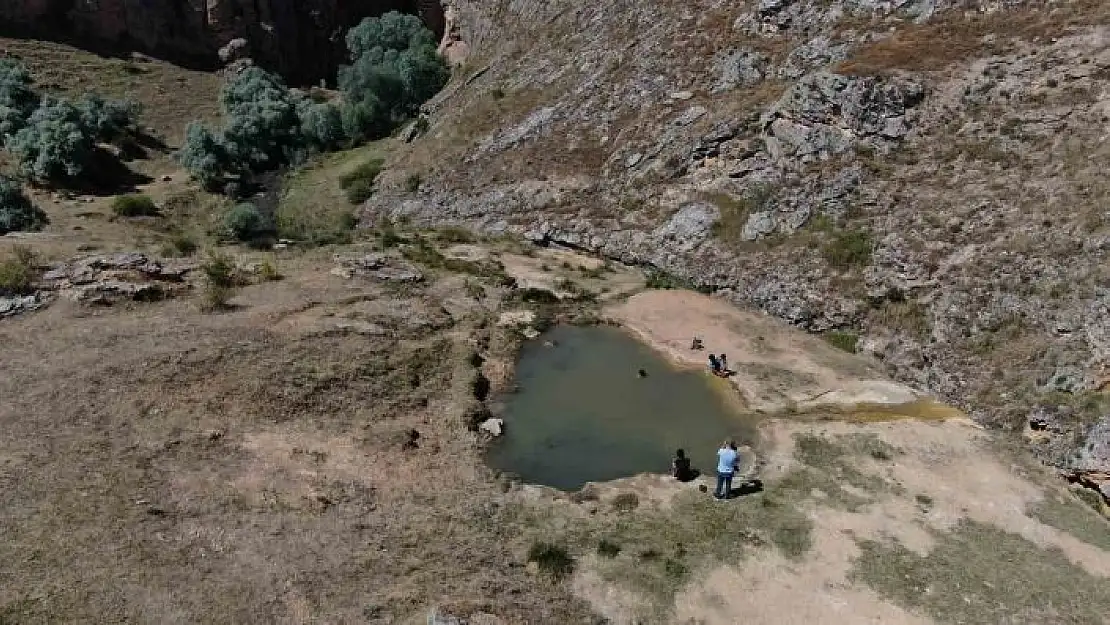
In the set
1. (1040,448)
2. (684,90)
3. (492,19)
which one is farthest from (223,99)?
(1040,448)

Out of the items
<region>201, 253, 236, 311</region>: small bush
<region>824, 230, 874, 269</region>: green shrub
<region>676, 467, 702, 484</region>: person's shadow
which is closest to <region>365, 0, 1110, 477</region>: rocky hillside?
<region>824, 230, 874, 269</region>: green shrub

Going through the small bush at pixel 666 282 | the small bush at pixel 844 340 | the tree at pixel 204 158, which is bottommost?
the small bush at pixel 844 340

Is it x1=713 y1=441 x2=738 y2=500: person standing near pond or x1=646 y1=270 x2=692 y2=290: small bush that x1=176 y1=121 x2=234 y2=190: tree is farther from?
x1=713 y1=441 x2=738 y2=500: person standing near pond

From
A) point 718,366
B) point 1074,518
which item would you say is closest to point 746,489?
point 718,366

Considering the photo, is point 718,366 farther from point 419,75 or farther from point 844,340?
point 419,75

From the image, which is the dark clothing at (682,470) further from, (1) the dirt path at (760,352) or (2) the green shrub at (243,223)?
(2) the green shrub at (243,223)

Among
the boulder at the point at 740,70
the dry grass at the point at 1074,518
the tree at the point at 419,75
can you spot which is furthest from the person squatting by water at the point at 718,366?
the tree at the point at 419,75
